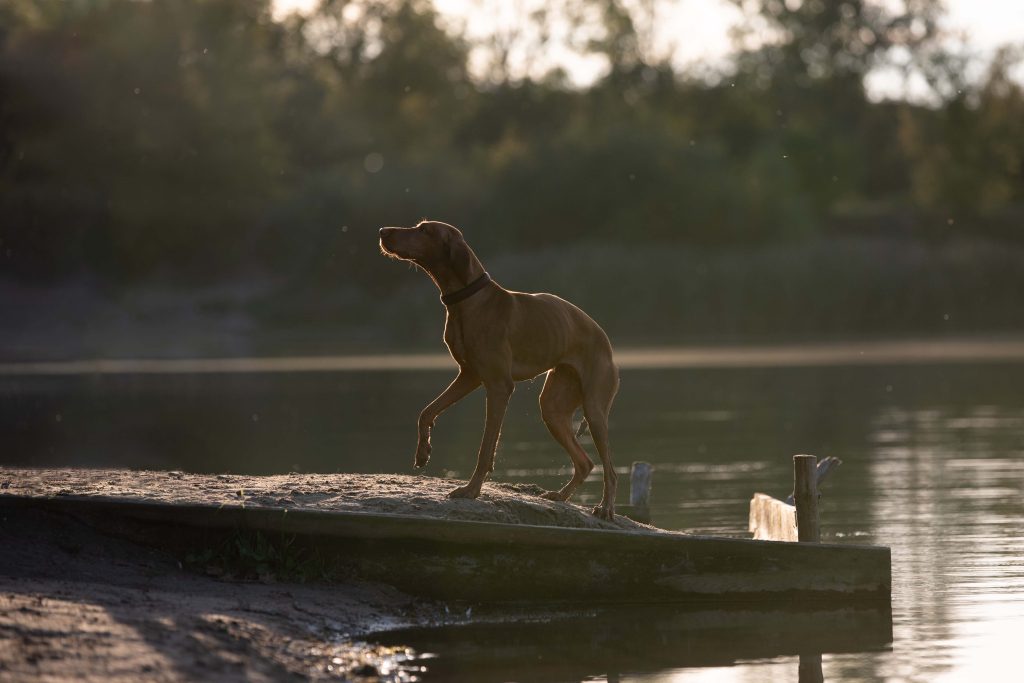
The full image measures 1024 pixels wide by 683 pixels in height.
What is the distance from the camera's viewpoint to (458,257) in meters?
11.7

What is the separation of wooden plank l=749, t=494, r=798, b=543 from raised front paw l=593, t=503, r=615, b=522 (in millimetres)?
1343

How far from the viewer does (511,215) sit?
56.7 metres

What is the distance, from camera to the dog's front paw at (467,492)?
1190 centimetres

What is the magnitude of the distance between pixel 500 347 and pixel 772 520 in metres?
3.54

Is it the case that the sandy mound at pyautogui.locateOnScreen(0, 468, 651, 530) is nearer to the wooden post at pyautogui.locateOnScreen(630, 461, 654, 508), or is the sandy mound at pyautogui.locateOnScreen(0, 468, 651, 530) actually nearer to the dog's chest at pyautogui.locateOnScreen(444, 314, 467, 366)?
the dog's chest at pyautogui.locateOnScreen(444, 314, 467, 366)

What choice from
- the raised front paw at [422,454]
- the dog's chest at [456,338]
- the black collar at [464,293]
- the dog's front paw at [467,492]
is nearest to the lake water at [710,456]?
the dog's front paw at [467,492]

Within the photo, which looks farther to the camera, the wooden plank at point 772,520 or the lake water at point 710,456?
the wooden plank at point 772,520

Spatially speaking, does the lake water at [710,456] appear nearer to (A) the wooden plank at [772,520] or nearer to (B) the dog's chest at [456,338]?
(A) the wooden plank at [772,520]

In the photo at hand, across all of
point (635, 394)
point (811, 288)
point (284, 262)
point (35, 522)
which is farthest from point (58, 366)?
point (35, 522)

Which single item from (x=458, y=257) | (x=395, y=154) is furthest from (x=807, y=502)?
(x=395, y=154)

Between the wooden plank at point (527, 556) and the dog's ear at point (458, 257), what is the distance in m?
1.75

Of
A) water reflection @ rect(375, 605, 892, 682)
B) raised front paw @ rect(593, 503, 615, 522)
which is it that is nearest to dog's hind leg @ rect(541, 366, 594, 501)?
raised front paw @ rect(593, 503, 615, 522)

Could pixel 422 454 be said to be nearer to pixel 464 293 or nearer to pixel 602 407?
pixel 464 293

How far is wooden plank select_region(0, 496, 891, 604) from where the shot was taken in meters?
11.2
